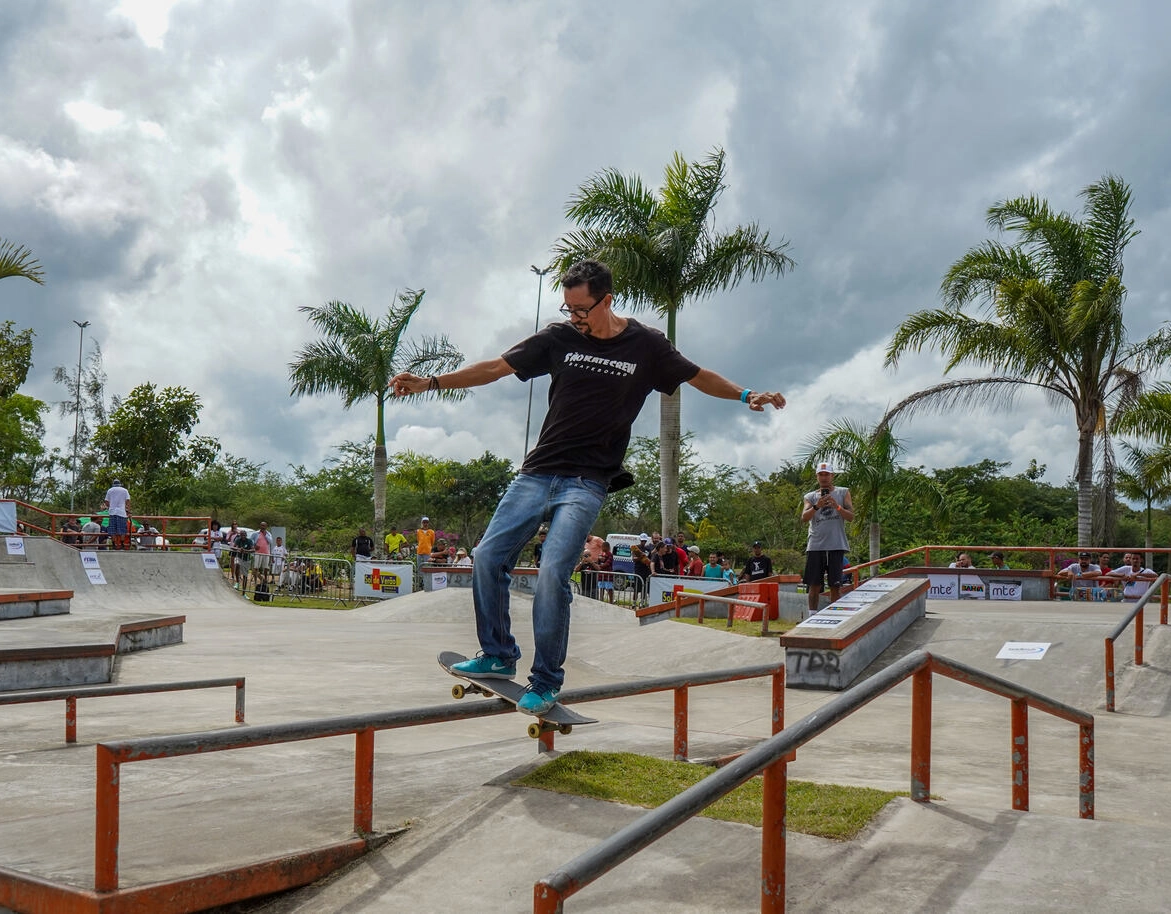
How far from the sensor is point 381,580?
2342cm

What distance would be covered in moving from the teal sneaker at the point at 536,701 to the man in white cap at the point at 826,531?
6852mm

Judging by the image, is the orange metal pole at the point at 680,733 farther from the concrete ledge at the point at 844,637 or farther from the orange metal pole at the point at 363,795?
the concrete ledge at the point at 844,637

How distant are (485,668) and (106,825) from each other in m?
1.57

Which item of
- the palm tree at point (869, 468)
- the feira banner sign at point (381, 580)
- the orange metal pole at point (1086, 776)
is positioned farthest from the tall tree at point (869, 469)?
the orange metal pole at point (1086, 776)

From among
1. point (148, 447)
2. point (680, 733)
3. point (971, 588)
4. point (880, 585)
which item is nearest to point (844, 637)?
point (880, 585)

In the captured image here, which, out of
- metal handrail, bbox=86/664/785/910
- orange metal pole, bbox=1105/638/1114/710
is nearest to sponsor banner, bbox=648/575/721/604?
orange metal pole, bbox=1105/638/1114/710

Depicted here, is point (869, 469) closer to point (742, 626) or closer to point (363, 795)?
point (742, 626)

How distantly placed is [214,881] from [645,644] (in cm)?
959

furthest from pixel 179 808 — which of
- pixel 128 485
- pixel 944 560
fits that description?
pixel 128 485

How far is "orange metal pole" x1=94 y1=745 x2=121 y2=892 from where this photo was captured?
289cm

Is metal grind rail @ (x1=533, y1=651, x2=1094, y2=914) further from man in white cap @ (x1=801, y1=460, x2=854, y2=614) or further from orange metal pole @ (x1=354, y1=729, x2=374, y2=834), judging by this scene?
man in white cap @ (x1=801, y1=460, x2=854, y2=614)

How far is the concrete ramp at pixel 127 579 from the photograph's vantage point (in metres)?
18.9

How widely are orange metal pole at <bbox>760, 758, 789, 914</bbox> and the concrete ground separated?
7.7 inches

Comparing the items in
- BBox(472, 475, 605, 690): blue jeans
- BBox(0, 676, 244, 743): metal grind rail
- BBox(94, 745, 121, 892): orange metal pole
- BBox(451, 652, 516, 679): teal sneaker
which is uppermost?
BBox(472, 475, 605, 690): blue jeans
